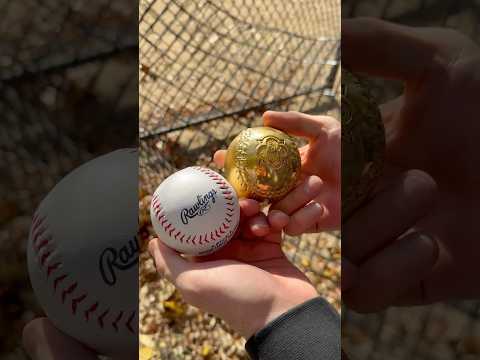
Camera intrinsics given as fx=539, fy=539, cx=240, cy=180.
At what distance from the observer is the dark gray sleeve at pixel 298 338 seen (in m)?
0.88

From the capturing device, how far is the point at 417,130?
835 mm

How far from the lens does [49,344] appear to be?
2.54ft

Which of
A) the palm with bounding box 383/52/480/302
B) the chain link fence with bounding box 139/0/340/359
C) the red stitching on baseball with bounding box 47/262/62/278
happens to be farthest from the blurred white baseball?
the chain link fence with bounding box 139/0/340/359

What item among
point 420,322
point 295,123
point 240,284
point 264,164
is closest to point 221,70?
point 295,123

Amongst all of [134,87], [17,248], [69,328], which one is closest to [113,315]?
[69,328]

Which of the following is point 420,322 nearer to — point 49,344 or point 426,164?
point 426,164

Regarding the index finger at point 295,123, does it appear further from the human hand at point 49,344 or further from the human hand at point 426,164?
the human hand at point 49,344

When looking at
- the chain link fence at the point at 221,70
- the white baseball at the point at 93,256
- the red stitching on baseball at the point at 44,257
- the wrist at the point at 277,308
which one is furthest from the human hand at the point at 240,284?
the chain link fence at the point at 221,70

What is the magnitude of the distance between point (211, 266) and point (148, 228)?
21.8 inches

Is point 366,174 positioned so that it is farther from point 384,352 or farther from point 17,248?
point 17,248

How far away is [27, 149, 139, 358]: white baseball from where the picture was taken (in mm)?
806

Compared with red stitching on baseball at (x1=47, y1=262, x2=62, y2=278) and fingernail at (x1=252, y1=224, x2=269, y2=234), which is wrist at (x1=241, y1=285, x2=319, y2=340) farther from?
red stitching on baseball at (x1=47, y1=262, x2=62, y2=278)

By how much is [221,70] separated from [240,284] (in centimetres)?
91

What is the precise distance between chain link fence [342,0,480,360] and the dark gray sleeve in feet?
0.21
